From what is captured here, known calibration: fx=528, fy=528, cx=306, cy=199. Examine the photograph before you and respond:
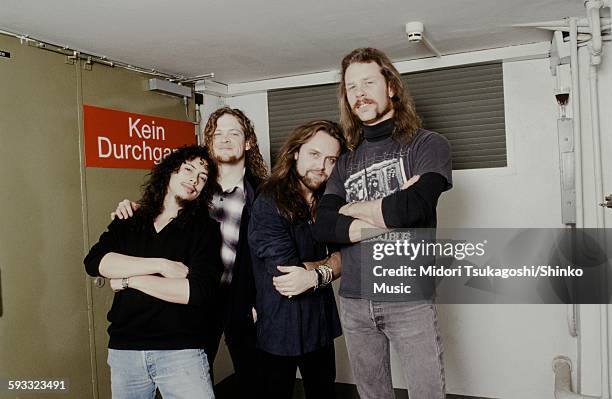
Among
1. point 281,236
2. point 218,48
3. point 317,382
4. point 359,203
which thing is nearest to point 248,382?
point 317,382

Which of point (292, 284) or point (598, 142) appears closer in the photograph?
point (292, 284)

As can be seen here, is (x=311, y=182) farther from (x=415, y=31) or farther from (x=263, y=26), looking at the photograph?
(x=415, y=31)

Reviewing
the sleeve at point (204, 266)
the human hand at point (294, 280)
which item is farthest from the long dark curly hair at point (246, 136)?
the human hand at point (294, 280)

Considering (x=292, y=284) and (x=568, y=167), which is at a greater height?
(x=568, y=167)

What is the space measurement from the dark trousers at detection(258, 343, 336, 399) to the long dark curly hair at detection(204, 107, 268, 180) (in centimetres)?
89

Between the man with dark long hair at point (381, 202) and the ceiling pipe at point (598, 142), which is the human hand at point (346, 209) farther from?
the ceiling pipe at point (598, 142)

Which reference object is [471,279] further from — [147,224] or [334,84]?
[147,224]

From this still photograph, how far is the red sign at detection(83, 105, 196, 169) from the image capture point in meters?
3.09

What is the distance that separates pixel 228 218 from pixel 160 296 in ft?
2.01

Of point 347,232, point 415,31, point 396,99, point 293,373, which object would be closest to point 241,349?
point 293,373

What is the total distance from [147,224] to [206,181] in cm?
33

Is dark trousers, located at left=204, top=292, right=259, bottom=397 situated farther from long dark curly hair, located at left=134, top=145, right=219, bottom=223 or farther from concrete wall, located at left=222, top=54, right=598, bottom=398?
concrete wall, located at left=222, top=54, right=598, bottom=398

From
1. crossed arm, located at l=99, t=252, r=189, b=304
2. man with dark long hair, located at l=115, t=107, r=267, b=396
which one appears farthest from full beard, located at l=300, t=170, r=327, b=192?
crossed arm, located at l=99, t=252, r=189, b=304

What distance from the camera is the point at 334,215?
77.7 inches
